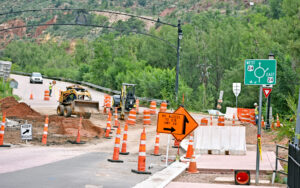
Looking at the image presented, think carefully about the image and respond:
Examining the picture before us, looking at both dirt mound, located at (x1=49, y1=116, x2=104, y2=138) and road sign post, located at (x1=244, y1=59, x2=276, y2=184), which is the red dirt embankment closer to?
dirt mound, located at (x1=49, y1=116, x2=104, y2=138)

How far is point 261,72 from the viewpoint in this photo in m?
14.1

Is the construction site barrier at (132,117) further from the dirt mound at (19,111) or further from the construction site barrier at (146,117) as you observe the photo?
the dirt mound at (19,111)

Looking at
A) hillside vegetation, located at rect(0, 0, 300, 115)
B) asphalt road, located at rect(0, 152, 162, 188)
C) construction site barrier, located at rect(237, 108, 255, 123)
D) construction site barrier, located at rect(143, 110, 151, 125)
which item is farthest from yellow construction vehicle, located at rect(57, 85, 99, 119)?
asphalt road, located at rect(0, 152, 162, 188)

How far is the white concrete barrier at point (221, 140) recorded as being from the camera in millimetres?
20906

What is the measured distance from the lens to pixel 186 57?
2992 inches

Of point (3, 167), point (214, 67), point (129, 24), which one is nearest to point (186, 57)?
point (214, 67)

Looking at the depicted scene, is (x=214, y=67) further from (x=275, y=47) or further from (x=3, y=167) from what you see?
(x=3, y=167)

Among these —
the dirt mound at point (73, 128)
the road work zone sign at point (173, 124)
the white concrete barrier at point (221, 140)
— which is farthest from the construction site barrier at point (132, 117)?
the road work zone sign at point (173, 124)

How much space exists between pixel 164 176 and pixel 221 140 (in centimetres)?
722

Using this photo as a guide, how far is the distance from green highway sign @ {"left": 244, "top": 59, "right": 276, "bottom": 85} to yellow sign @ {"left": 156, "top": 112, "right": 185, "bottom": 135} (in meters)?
2.91

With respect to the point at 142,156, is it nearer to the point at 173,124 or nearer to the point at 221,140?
the point at 173,124

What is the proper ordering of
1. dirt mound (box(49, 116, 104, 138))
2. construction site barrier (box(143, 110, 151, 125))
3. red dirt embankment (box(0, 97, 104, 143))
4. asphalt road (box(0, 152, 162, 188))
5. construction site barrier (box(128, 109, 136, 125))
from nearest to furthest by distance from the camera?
1. asphalt road (box(0, 152, 162, 188))
2. red dirt embankment (box(0, 97, 104, 143))
3. dirt mound (box(49, 116, 104, 138))
4. construction site barrier (box(128, 109, 136, 125))
5. construction site barrier (box(143, 110, 151, 125))

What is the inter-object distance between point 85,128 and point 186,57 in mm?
49046

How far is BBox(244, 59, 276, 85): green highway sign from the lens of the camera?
14.0 metres
